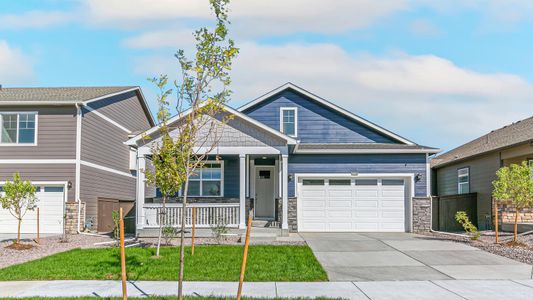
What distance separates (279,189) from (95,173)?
26.0ft

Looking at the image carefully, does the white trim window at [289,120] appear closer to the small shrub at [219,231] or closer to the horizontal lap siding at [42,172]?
the small shrub at [219,231]

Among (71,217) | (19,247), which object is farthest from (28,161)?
(19,247)

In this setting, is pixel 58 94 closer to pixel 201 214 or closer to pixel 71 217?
pixel 71 217

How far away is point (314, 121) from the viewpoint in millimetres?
22422

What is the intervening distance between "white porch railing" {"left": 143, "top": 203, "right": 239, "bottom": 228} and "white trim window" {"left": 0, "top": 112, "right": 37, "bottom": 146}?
6.42m

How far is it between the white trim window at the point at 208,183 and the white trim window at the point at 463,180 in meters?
11.3

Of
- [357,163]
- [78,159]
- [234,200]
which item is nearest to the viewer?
[234,200]

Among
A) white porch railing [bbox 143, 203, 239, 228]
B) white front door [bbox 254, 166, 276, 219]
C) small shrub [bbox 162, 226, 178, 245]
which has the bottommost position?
small shrub [bbox 162, 226, 178, 245]

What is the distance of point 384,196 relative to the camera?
68.0ft

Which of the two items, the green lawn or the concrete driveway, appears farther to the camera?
the concrete driveway

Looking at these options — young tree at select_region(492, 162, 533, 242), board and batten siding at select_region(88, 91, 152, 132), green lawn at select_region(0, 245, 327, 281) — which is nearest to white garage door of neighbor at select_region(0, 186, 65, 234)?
board and batten siding at select_region(88, 91, 152, 132)

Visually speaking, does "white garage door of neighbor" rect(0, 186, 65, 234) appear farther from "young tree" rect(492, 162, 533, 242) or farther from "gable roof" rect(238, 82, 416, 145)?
"young tree" rect(492, 162, 533, 242)

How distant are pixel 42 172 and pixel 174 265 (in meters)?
11.2

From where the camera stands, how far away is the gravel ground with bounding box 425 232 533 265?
44.5 ft
